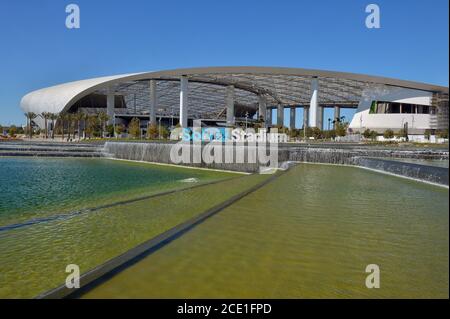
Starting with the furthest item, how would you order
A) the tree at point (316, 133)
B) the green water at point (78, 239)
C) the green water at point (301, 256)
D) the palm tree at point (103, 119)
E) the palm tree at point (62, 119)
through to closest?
the palm tree at point (62, 119), the palm tree at point (103, 119), the tree at point (316, 133), the green water at point (78, 239), the green water at point (301, 256)

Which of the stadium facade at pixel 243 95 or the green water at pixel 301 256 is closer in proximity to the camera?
the green water at pixel 301 256

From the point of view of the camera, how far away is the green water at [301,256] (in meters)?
3.69

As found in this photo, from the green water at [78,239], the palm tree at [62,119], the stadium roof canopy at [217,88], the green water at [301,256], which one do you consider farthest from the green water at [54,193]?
the palm tree at [62,119]

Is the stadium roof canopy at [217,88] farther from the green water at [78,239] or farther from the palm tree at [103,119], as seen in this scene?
the green water at [78,239]

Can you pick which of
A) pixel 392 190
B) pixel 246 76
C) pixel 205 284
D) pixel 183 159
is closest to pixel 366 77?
pixel 246 76

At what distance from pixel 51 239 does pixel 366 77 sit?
63.7 m

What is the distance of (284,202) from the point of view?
8805 mm

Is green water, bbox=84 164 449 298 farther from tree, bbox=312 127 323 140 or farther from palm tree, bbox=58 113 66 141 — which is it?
palm tree, bbox=58 113 66 141

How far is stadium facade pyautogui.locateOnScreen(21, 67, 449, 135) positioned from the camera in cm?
6184

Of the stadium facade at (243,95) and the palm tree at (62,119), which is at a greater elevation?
the stadium facade at (243,95)

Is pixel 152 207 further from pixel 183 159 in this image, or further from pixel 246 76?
pixel 246 76

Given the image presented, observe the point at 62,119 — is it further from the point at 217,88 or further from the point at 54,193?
the point at 54,193

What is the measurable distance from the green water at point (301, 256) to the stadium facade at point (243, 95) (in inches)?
A: 2174

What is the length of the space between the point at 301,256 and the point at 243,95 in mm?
78316
